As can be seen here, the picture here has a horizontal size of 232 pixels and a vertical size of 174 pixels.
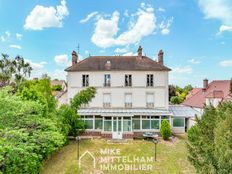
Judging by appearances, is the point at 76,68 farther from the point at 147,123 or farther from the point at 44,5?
the point at 147,123

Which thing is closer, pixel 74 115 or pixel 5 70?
pixel 74 115

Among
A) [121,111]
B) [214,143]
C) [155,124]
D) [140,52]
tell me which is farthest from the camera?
[140,52]

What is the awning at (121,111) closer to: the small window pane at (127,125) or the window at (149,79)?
the small window pane at (127,125)

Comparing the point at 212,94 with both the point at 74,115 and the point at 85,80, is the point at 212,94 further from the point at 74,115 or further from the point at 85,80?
the point at 74,115

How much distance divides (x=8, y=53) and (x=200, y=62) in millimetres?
32081

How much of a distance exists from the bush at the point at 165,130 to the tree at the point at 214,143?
33.2 ft

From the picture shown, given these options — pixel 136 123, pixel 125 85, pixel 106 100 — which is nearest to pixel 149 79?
pixel 125 85

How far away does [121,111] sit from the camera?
1062 inches

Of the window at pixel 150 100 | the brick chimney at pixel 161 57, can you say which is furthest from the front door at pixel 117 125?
the brick chimney at pixel 161 57

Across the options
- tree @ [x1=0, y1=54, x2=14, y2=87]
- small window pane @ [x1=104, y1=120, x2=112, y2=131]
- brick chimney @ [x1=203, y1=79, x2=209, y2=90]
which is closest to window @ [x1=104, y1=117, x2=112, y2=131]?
small window pane @ [x1=104, y1=120, x2=112, y2=131]

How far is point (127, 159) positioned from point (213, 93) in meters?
23.4

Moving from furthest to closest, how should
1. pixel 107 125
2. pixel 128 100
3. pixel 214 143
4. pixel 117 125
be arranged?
1. pixel 128 100
2. pixel 107 125
3. pixel 117 125
4. pixel 214 143

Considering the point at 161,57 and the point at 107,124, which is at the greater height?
the point at 161,57

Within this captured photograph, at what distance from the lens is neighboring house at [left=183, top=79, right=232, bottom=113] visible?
119ft
